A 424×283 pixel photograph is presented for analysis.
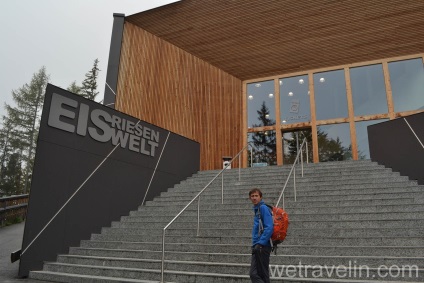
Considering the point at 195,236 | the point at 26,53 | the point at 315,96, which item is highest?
the point at 26,53

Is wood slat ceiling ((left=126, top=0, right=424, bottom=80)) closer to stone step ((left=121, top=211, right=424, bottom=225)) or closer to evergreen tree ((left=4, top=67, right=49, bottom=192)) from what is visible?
stone step ((left=121, top=211, right=424, bottom=225))

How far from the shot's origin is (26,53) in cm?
17175

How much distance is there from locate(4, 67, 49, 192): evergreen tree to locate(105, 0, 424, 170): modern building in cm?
2569

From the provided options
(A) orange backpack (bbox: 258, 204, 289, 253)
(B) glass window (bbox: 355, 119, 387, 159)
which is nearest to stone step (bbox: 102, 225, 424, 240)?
(A) orange backpack (bbox: 258, 204, 289, 253)

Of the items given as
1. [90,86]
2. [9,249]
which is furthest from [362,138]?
[90,86]

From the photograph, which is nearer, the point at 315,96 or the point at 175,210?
the point at 175,210

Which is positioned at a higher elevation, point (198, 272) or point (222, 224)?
point (222, 224)

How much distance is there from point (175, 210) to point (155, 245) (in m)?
1.85

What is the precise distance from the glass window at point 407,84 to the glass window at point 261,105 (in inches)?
211

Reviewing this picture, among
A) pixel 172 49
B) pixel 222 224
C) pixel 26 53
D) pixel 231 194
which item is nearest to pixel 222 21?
pixel 172 49

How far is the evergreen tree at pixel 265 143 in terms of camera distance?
16531 mm

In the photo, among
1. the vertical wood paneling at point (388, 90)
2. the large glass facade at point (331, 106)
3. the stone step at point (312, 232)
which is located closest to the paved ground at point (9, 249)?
the stone step at point (312, 232)

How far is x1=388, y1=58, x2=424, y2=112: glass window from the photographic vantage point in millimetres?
14828

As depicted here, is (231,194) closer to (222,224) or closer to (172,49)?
(222,224)
